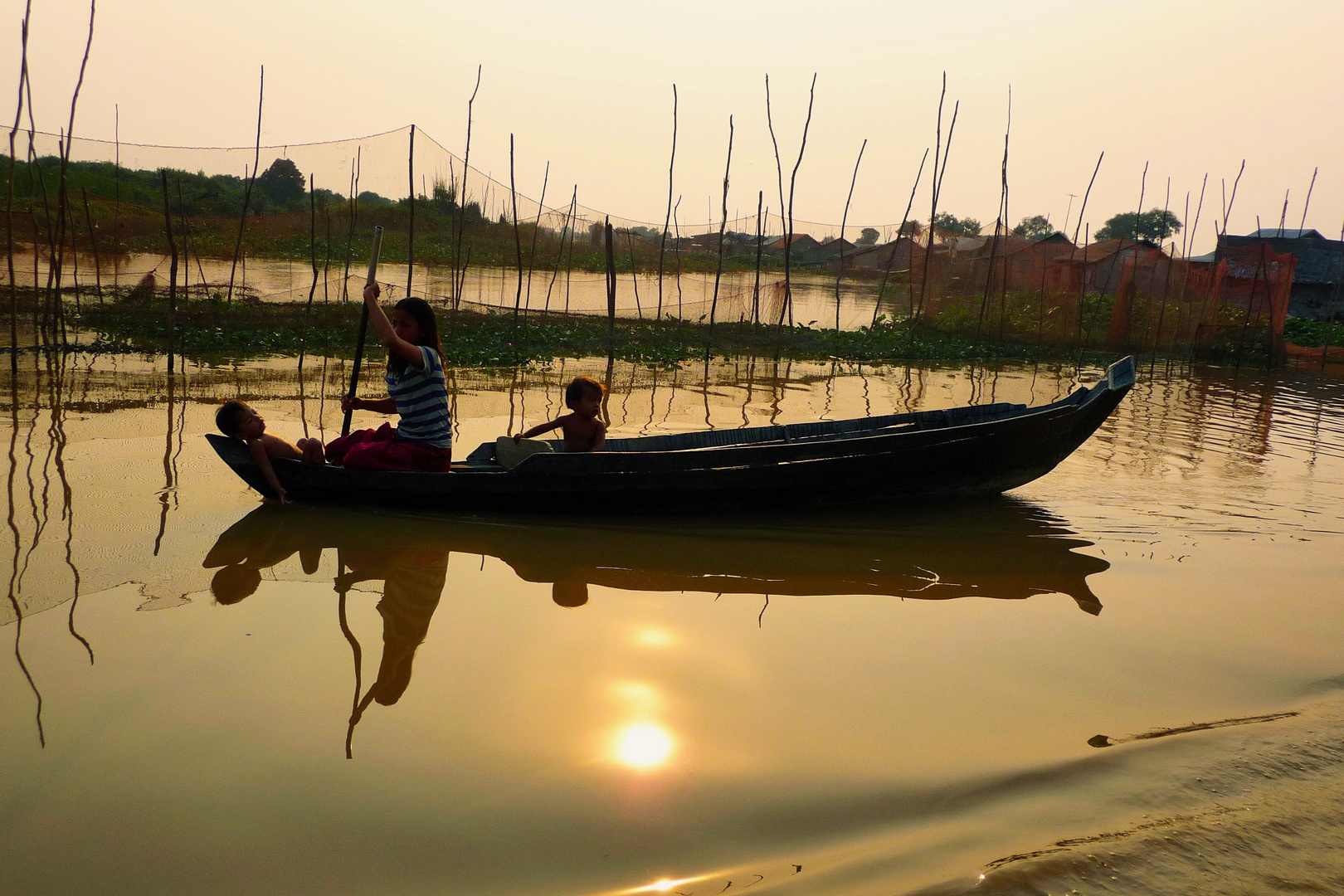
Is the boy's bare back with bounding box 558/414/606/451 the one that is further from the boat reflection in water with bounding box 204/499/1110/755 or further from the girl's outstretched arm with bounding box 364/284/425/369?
the girl's outstretched arm with bounding box 364/284/425/369

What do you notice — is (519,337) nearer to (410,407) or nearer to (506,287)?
(506,287)

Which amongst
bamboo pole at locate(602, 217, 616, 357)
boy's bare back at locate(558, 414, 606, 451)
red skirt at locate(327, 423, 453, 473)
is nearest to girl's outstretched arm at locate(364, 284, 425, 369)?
red skirt at locate(327, 423, 453, 473)

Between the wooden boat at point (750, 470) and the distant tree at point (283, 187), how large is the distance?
1399 cm

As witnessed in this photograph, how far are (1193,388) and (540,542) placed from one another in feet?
35.1

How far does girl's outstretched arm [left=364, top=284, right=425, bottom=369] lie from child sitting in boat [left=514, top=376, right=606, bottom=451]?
0.68m

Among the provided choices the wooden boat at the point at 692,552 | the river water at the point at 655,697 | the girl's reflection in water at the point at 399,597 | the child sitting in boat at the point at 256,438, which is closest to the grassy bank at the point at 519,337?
the river water at the point at 655,697

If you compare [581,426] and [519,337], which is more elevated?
[519,337]

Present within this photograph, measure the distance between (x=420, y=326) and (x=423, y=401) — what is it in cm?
37

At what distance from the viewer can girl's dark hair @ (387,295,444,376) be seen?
394 cm

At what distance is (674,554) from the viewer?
3951mm

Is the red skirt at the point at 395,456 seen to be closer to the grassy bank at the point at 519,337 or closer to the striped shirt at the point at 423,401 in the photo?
the striped shirt at the point at 423,401

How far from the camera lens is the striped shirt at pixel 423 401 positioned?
4062 millimetres

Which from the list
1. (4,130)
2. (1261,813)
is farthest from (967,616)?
(4,130)

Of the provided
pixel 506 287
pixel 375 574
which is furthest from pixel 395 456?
pixel 506 287
